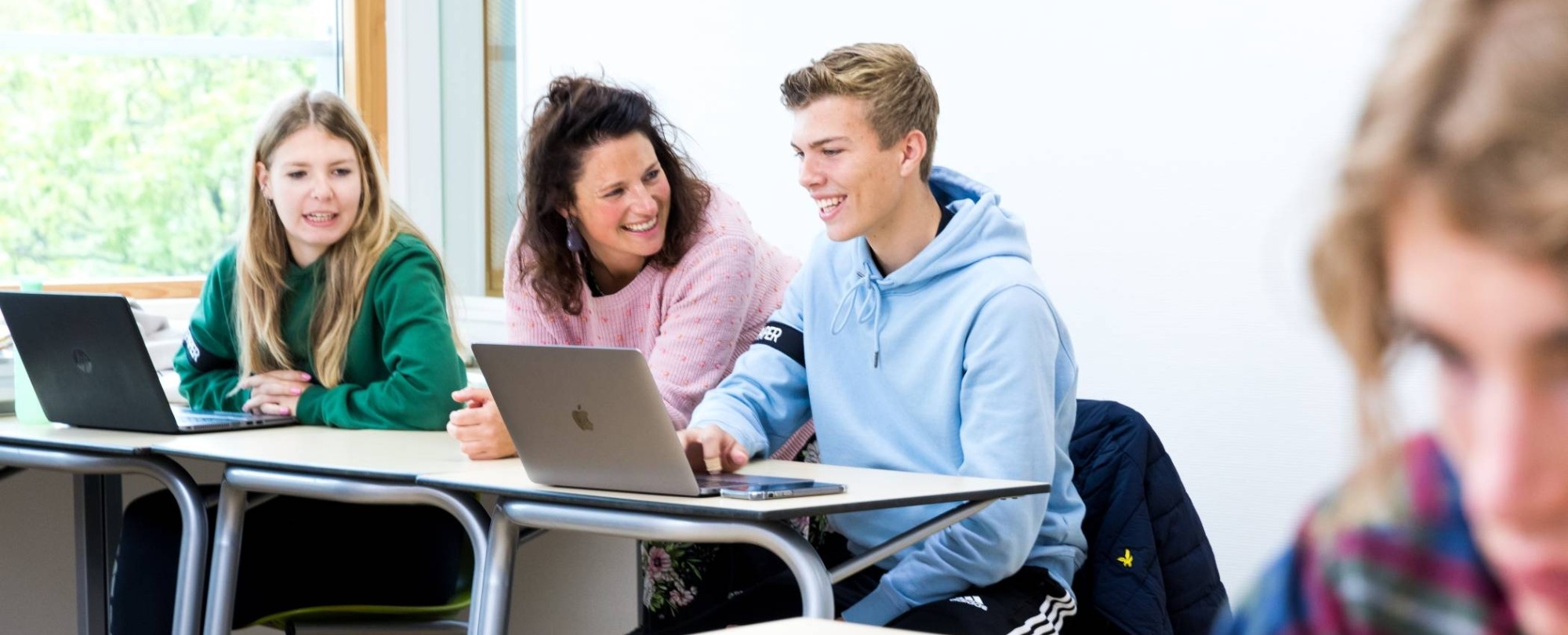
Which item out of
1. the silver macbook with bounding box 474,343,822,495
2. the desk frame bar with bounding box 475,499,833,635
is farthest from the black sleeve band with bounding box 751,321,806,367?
the desk frame bar with bounding box 475,499,833,635

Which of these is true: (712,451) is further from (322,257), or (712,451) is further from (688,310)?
(322,257)

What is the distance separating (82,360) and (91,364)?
0.02 metres

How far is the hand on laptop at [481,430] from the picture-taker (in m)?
1.99

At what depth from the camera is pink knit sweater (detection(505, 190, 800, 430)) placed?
2189 millimetres

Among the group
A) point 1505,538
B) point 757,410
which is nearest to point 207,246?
point 757,410

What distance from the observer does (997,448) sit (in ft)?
5.71

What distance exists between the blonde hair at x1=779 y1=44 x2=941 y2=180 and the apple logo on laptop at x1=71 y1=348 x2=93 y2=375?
1.10 metres

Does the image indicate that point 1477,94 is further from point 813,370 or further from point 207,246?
point 207,246

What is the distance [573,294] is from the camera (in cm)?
232

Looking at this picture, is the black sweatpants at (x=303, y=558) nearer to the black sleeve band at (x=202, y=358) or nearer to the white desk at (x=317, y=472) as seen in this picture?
the white desk at (x=317, y=472)

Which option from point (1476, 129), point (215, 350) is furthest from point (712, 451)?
point (1476, 129)

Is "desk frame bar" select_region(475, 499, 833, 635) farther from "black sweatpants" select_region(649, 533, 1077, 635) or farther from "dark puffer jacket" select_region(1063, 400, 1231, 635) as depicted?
"dark puffer jacket" select_region(1063, 400, 1231, 635)

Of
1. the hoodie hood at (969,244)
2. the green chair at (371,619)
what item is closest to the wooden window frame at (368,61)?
the green chair at (371,619)

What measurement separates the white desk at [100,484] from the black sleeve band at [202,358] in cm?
24
